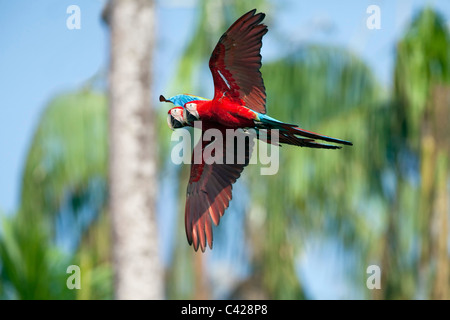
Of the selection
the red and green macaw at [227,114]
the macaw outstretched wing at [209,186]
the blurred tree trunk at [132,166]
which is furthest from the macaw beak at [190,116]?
the blurred tree trunk at [132,166]

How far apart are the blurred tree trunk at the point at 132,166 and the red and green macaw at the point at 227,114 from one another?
3.65 metres

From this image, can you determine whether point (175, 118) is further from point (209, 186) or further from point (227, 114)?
point (209, 186)

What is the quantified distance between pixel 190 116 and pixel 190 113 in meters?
0.02

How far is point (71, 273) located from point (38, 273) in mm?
803

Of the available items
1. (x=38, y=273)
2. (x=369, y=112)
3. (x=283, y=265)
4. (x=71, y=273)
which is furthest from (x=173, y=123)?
(x=283, y=265)

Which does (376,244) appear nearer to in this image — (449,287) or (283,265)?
(283,265)

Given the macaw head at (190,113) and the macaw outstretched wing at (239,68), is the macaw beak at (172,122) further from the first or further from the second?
the macaw outstretched wing at (239,68)

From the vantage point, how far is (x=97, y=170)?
13.2 m

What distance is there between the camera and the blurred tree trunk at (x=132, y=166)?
7777 millimetres

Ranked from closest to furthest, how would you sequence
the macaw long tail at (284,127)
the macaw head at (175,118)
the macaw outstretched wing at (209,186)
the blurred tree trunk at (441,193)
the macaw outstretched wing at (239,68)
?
1. the macaw long tail at (284,127)
2. the macaw head at (175,118)
3. the macaw outstretched wing at (239,68)
4. the macaw outstretched wing at (209,186)
5. the blurred tree trunk at (441,193)

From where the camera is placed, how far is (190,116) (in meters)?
3.52

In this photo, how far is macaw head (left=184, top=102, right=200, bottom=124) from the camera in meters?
3.51

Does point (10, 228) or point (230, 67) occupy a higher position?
point (230, 67)

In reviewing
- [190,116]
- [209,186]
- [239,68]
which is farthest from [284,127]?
[209,186]
